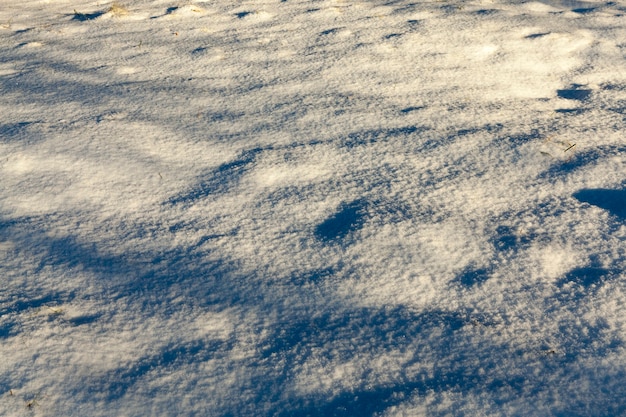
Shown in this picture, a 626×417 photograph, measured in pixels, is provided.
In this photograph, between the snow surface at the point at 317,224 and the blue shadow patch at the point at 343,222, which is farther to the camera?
the blue shadow patch at the point at 343,222

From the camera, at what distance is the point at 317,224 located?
59.3 inches

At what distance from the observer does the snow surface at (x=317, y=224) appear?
3.69ft

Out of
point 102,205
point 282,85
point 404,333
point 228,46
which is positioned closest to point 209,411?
point 404,333

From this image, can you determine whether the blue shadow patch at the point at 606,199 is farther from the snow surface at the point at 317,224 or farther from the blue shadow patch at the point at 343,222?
the blue shadow patch at the point at 343,222

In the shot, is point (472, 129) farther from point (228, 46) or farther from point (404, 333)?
point (228, 46)

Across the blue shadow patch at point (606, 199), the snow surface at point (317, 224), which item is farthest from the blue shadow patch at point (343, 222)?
the blue shadow patch at point (606, 199)

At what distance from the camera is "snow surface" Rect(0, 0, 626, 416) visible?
1.12 m

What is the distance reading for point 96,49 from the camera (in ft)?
8.16

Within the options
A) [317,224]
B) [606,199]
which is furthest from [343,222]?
[606,199]

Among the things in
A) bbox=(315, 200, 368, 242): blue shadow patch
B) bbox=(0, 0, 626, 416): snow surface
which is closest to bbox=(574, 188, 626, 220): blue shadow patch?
bbox=(0, 0, 626, 416): snow surface

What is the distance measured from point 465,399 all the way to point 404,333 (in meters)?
0.17

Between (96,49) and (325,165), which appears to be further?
(96,49)

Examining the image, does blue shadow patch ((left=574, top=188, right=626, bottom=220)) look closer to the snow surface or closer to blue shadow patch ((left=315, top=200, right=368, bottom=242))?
the snow surface

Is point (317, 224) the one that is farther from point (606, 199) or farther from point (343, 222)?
point (606, 199)
